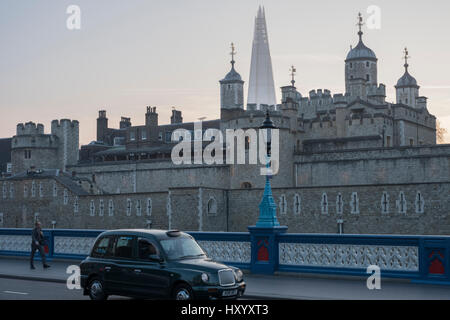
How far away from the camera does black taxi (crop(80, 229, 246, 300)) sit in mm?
13281

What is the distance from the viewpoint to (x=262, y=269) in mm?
19938

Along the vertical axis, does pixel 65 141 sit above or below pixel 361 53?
below

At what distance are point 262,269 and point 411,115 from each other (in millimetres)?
50099

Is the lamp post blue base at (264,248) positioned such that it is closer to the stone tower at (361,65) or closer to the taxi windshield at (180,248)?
the taxi windshield at (180,248)

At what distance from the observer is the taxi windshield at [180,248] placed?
13945 mm

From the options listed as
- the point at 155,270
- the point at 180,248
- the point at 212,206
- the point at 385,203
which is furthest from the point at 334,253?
the point at 212,206

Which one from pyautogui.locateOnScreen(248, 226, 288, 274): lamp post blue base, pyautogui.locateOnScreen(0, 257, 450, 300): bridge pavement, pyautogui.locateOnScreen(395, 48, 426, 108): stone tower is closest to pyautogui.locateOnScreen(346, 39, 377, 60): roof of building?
pyautogui.locateOnScreen(395, 48, 426, 108): stone tower

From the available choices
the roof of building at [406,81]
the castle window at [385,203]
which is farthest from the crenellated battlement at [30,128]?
the roof of building at [406,81]

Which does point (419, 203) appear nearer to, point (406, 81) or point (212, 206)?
point (212, 206)

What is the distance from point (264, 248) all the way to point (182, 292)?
23.2ft

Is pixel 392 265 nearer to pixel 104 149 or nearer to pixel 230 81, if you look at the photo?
pixel 104 149

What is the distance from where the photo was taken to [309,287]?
16938 mm

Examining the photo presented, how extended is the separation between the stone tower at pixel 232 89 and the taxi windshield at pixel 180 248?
8389 cm
